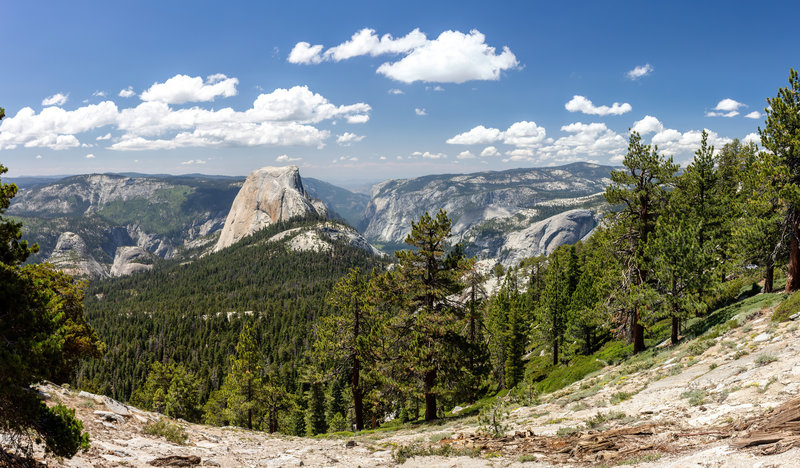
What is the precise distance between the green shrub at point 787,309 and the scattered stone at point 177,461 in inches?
960

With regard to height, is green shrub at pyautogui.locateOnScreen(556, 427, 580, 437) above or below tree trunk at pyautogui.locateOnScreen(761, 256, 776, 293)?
below

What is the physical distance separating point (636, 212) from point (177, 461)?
27.5 meters

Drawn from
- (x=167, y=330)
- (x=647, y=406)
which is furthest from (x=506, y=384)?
(x=167, y=330)

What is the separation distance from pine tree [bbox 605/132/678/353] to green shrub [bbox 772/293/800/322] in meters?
5.66

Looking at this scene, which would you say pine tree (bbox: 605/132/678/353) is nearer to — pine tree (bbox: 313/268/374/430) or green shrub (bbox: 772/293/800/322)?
green shrub (bbox: 772/293/800/322)

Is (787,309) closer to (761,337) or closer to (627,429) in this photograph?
(761,337)

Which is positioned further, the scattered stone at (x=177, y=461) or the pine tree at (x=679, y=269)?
the pine tree at (x=679, y=269)

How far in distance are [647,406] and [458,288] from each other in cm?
1118

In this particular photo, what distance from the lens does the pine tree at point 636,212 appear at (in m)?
22.8

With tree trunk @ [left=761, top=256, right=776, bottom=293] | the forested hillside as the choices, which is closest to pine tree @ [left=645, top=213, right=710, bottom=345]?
tree trunk @ [left=761, top=256, right=776, bottom=293]

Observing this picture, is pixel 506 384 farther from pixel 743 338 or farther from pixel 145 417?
pixel 145 417

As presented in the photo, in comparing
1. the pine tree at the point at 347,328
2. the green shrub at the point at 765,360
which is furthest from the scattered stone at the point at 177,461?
the green shrub at the point at 765,360

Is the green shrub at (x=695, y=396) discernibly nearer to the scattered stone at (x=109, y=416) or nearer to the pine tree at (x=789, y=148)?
the pine tree at (x=789, y=148)

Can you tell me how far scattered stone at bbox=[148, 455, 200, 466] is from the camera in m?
10.8
